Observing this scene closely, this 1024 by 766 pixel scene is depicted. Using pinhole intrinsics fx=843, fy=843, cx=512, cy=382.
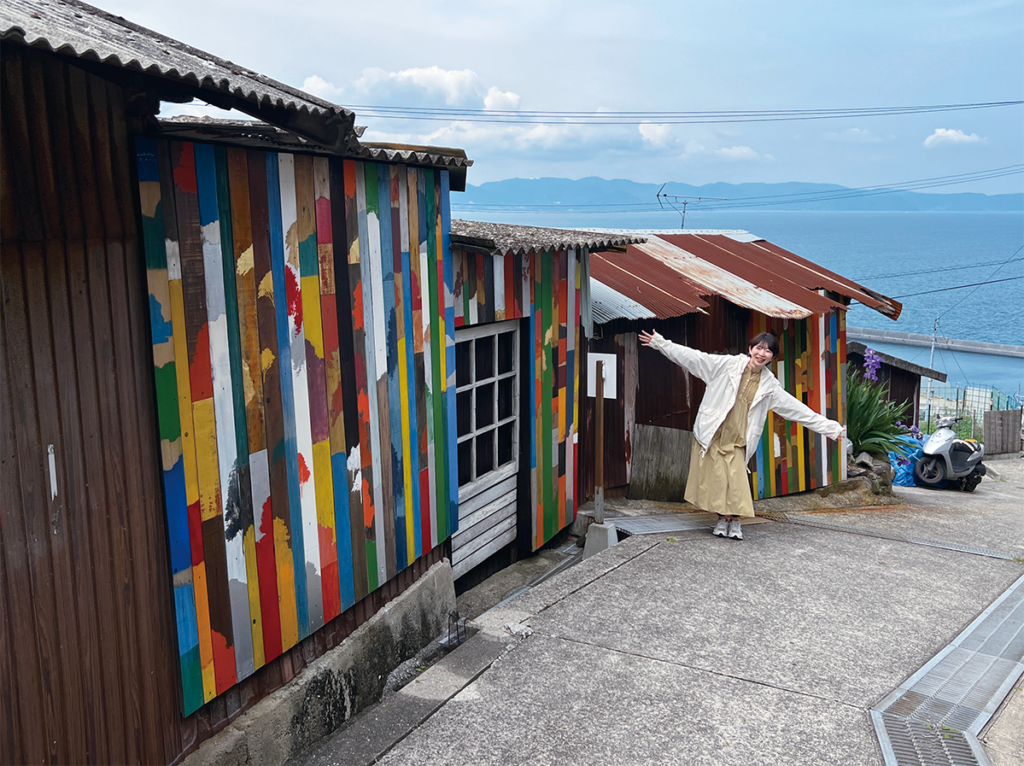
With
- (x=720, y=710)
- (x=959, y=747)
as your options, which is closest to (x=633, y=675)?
(x=720, y=710)

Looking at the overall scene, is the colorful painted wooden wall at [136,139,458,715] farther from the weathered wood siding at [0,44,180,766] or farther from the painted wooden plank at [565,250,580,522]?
the painted wooden plank at [565,250,580,522]

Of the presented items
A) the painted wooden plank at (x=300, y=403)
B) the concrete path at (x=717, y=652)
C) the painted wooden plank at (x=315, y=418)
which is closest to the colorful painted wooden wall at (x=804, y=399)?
the concrete path at (x=717, y=652)

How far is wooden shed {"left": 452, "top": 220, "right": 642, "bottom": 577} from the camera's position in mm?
5980

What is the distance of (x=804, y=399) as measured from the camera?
33.9 feet

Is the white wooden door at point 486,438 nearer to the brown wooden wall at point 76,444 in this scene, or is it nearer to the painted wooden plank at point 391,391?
the painted wooden plank at point 391,391

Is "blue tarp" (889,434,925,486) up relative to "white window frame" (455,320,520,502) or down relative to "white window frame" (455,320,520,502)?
down

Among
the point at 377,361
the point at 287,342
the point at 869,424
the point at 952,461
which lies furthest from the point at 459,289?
the point at 952,461

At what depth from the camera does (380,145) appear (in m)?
4.76

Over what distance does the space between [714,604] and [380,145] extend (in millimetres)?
3728

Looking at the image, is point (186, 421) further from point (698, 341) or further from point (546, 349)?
point (698, 341)

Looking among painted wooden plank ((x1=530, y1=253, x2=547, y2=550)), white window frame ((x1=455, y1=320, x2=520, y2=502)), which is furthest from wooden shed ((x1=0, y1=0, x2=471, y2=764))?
painted wooden plank ((x1=530, y1=253, x2=547, y2=550))

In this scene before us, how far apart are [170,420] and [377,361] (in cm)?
149

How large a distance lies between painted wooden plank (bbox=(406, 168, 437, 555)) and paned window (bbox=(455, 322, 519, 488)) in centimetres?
82

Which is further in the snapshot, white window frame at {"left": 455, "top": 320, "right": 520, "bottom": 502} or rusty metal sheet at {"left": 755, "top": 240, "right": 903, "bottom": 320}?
rusty metal sheet at {"left": 755, "top": 240, "right": 903, "bottom": 320}
